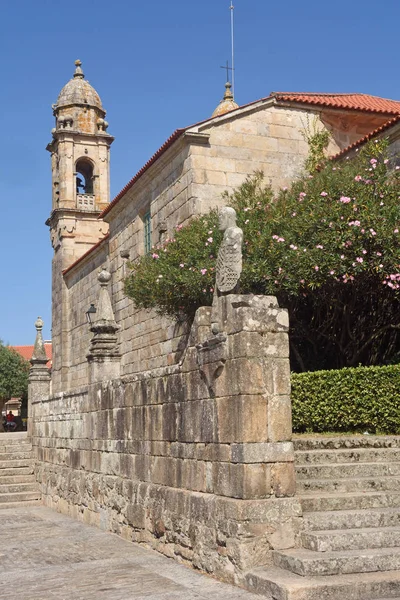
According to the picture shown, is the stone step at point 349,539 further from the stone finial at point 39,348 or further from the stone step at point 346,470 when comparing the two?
the stone finial at point 39,348

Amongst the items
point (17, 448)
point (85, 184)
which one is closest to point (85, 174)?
point (85, 184)

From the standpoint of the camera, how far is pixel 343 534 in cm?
600

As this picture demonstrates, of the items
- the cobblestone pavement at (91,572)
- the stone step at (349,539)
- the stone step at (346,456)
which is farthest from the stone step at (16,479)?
the stone step at (349,539)

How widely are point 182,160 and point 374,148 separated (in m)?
4.43

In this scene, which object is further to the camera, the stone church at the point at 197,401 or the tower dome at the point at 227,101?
the tower dome at the point at 227,101

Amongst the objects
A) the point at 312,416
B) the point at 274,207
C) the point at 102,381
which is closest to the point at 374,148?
the point at 274,207

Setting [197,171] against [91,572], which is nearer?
[91,572]

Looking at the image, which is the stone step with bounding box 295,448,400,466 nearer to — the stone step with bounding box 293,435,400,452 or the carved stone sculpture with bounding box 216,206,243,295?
the stone step with bounding box 293,435,400,452

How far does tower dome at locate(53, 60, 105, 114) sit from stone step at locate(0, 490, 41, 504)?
1975 centimetres

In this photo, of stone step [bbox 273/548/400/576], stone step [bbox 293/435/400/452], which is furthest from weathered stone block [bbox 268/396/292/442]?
stone step [bbox 293/435/400/452]

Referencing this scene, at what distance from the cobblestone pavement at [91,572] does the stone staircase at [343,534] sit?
16.2 inches

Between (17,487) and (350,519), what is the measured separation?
9748mm

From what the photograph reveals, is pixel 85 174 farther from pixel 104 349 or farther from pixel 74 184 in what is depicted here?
pixel 104 349

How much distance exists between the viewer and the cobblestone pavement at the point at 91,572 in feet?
19.5
